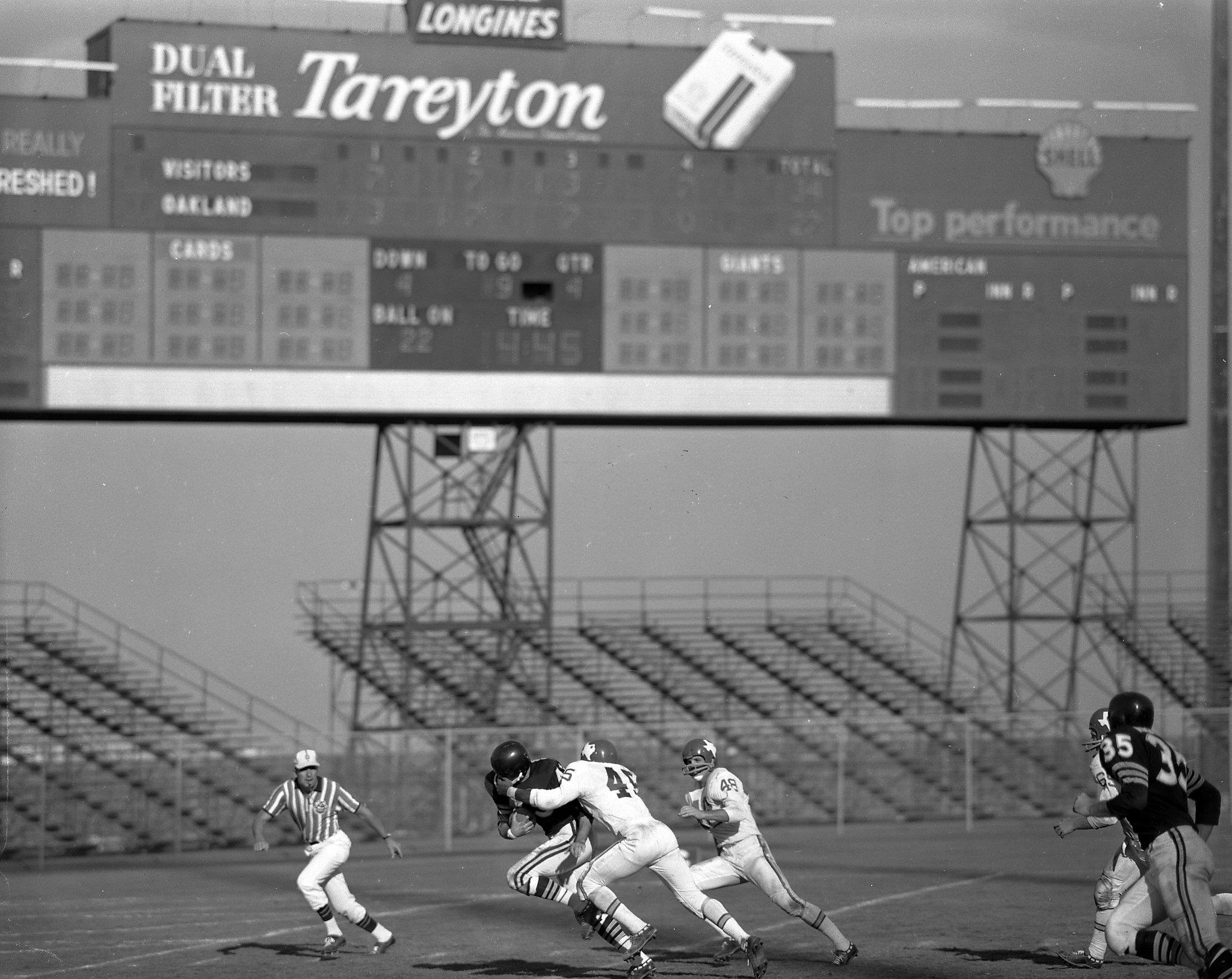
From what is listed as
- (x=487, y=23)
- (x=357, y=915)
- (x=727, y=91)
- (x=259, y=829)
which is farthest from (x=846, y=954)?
(x=487, y=23)

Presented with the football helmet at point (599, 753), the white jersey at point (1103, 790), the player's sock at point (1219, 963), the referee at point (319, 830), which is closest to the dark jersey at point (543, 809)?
the football helmet at point (599, 753)

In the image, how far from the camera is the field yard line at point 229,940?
1321 cm

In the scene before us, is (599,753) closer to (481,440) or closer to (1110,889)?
(1110,889)

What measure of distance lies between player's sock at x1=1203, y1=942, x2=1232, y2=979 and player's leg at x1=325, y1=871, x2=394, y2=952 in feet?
20.0

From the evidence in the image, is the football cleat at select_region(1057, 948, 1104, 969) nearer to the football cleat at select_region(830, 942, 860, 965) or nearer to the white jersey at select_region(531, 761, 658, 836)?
the football cleat at select_region(830, 942, 860, 965)

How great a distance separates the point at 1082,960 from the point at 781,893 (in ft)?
6.09

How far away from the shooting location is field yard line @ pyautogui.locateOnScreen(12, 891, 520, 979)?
13209mm

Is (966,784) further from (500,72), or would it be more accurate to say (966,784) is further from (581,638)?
(500,72)

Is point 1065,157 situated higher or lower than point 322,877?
higher

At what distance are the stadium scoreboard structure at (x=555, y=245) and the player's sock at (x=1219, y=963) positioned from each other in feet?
62.5

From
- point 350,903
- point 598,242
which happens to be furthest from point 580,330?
point 350,903

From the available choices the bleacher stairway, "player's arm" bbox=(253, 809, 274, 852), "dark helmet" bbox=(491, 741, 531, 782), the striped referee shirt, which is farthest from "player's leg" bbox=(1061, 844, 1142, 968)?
the bleacher stairway

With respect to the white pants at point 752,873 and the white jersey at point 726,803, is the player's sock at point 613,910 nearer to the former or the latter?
the white pants at point 752,873

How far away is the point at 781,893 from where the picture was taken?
12531mm
